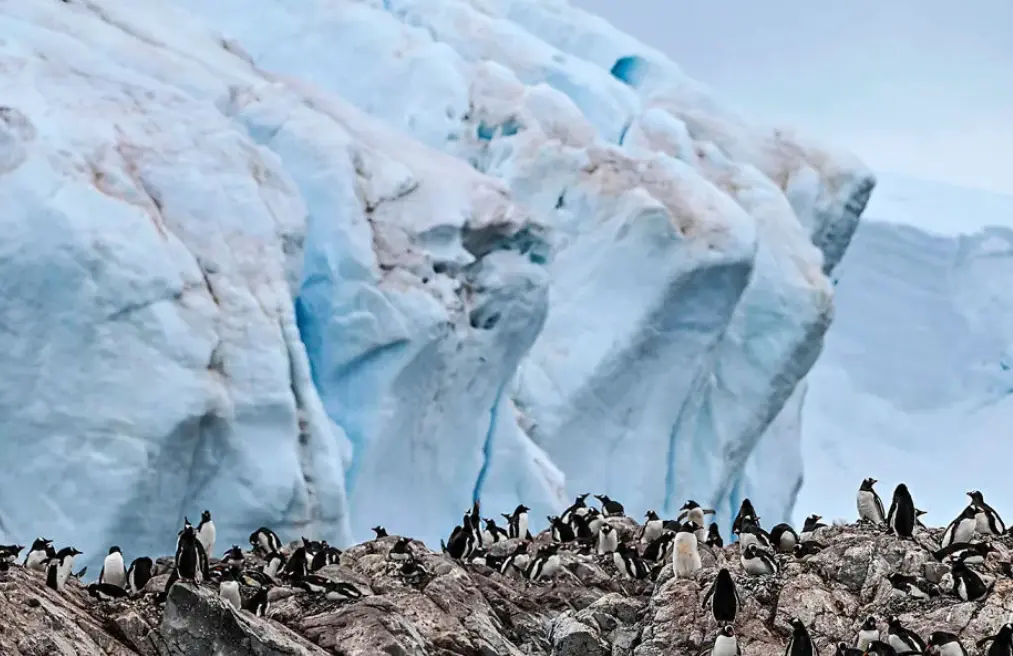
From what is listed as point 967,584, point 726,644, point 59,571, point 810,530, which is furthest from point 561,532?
point 59,571

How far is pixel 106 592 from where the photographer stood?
31.1ft

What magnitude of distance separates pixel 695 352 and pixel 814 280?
4.08 meters

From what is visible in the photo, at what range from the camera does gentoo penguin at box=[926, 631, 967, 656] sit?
820 centimetres

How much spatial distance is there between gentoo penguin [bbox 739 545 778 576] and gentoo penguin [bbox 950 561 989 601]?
Result: 149 centimetres

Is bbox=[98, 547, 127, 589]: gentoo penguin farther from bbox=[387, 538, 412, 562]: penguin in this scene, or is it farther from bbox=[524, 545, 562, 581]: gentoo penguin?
bbox=[524, 545, 562, 581]: gentoo penguin

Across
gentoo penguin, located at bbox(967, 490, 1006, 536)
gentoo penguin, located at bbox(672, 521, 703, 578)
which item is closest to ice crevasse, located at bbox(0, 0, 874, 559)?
gentoo penguin, located at bbox(672, 521, 703, 578)

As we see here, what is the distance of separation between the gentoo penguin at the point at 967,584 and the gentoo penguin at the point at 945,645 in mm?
800

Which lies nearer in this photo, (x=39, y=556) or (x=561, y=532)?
(x=39, y=556)

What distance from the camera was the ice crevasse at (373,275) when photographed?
47.6 ft

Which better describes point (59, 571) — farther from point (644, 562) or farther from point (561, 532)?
point (561, 532)

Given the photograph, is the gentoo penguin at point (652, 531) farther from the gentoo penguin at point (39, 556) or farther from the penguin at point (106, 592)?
the gentoo penguin at point (39, 556)

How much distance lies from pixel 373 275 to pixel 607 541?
21.1 feet

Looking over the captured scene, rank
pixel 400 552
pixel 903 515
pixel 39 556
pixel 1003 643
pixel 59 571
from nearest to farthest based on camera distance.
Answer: pixel 1003 643 < pixel 59 571 < pixel 903 515 < pixel 39 556 < pixel 400 552

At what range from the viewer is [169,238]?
15.5m
